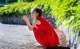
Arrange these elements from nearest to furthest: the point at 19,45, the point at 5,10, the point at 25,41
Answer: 1. the point at 19,45
2. the point at 25,41
3. the point at 5,10

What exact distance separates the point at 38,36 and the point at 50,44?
13.2 inches

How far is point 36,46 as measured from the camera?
6102 millimetres

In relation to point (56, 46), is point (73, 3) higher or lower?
higher

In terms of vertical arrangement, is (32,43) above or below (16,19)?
above

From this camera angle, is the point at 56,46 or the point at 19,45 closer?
the point at 56,46

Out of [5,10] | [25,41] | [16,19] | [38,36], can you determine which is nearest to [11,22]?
[16,19]

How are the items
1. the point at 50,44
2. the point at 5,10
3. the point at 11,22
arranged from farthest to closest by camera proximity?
the point at 5,10 → the point at 11,22 → the point at 50,44

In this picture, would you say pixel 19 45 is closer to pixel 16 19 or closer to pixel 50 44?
pixel 50 44

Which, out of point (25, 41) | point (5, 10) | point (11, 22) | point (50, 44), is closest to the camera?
point (50, 44)

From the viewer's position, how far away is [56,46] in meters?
5.84

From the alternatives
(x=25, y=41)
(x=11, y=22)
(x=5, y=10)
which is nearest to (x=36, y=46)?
(x=25, y=41)

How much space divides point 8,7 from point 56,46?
9.59m

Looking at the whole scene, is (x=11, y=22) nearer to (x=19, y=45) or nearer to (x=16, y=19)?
(x=16, y=19)

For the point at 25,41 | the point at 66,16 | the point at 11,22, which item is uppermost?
the point at 66,16
